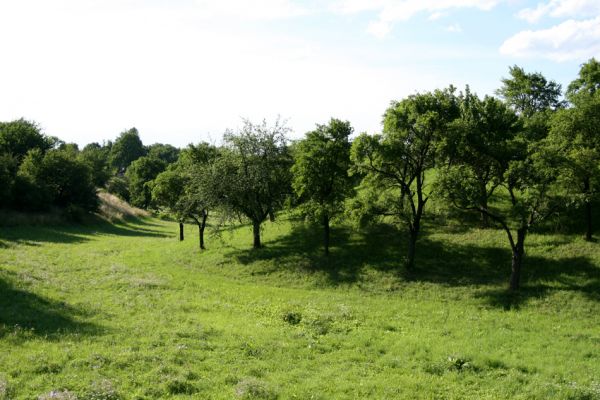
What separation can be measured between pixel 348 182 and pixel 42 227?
44893mm

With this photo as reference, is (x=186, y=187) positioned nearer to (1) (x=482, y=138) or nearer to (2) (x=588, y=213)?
(1) (x=482, y=138)

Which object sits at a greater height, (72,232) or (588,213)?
(588,213)

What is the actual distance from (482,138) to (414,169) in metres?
5.73

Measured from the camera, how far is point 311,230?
46875mm

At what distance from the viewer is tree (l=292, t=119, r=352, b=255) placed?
39.9 m

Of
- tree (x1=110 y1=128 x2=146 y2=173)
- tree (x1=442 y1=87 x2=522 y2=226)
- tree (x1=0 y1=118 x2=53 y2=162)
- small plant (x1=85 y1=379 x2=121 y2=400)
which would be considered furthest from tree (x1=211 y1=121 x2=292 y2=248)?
tree (x1=110 y1=128 x2=146 y2=173)

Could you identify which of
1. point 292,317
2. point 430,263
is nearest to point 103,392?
point 292,317

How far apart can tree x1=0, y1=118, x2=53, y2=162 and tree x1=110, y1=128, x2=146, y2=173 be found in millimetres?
88125

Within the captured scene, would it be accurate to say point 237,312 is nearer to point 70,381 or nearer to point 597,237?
point 70,381

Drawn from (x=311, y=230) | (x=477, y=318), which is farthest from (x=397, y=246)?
(x=477, y=318)

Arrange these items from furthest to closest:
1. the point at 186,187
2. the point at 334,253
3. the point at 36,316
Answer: the point at 186,187 < the point at 334,253 < the point at 36,316

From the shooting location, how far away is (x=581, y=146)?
33.0 metres

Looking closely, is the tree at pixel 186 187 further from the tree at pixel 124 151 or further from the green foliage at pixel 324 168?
the tree at pixel 124 151

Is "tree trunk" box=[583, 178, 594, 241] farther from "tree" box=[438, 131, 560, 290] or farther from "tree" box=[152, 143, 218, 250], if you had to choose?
"tree" box=[152, 143, 218, 250]
